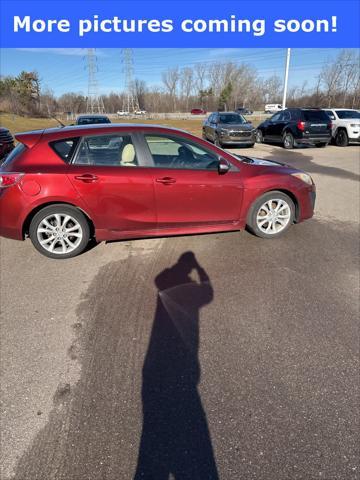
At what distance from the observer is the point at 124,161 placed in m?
4.24

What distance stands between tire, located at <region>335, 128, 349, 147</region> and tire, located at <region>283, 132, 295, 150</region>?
2.78 m

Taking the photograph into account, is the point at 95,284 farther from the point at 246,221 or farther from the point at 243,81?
the point at 243,81

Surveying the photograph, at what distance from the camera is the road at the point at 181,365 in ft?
6.35

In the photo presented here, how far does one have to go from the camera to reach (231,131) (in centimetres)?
1523

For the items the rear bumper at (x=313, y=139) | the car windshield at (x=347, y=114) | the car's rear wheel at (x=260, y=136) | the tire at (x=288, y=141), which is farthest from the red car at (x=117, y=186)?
the car windshield at (x=347, y=114)

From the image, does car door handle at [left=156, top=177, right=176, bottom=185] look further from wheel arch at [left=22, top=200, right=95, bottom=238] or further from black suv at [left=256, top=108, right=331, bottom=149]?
black suv at [left=256, top=108, right=331, bottom=149]

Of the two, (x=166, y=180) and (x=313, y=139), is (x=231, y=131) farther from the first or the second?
(x=166, y=180)

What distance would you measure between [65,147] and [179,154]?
1484 mm

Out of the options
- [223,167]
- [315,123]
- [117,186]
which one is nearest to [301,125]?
[315,123]

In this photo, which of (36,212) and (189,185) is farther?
(189,185)

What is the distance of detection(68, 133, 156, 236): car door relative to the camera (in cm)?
411

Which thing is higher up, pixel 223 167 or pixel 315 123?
pixel 315 123

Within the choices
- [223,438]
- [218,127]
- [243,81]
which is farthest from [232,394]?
[243,81]

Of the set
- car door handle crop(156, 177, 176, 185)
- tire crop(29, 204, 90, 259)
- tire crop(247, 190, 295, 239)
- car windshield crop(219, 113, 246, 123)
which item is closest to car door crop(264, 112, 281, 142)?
car windshield crop(219, 113, 246, 123)
